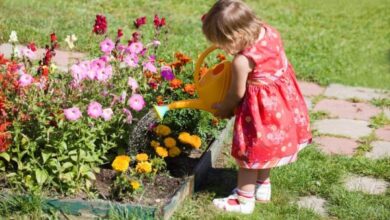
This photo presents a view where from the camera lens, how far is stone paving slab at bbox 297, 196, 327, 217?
3809 millimetres

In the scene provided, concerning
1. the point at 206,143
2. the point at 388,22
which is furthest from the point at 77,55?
the point at 388,22

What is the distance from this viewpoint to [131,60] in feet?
12.8

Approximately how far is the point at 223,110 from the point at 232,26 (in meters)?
0.47

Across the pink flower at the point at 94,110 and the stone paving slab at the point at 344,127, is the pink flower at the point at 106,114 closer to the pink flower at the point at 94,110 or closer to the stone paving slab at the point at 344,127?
the pink flower at the point at 94,110

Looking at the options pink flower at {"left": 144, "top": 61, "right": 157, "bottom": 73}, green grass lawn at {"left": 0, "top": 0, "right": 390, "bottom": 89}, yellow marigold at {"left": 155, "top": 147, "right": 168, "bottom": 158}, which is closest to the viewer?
yellow marigold at {"left": 155, "top": 147, "right": 168, "bottom": 158}

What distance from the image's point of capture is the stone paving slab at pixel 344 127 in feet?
16.9

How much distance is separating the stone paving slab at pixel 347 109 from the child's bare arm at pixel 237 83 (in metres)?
2.18

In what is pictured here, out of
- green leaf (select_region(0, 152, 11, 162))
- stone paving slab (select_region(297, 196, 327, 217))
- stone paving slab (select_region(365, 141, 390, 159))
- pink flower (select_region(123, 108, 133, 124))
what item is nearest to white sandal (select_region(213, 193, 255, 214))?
stone paving slab (select_region(297, 196, 327, 217))

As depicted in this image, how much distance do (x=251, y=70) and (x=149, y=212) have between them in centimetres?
90

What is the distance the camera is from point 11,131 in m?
3.49

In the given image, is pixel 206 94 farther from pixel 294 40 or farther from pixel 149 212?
pixel 294 40

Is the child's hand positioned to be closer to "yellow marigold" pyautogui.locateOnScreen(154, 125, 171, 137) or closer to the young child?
the young child

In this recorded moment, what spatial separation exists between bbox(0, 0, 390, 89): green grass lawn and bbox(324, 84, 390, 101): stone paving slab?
0.14m

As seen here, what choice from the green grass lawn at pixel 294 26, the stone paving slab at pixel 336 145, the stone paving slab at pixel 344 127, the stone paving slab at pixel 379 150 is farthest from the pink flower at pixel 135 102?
the green grass lawn at pixel 294 26
